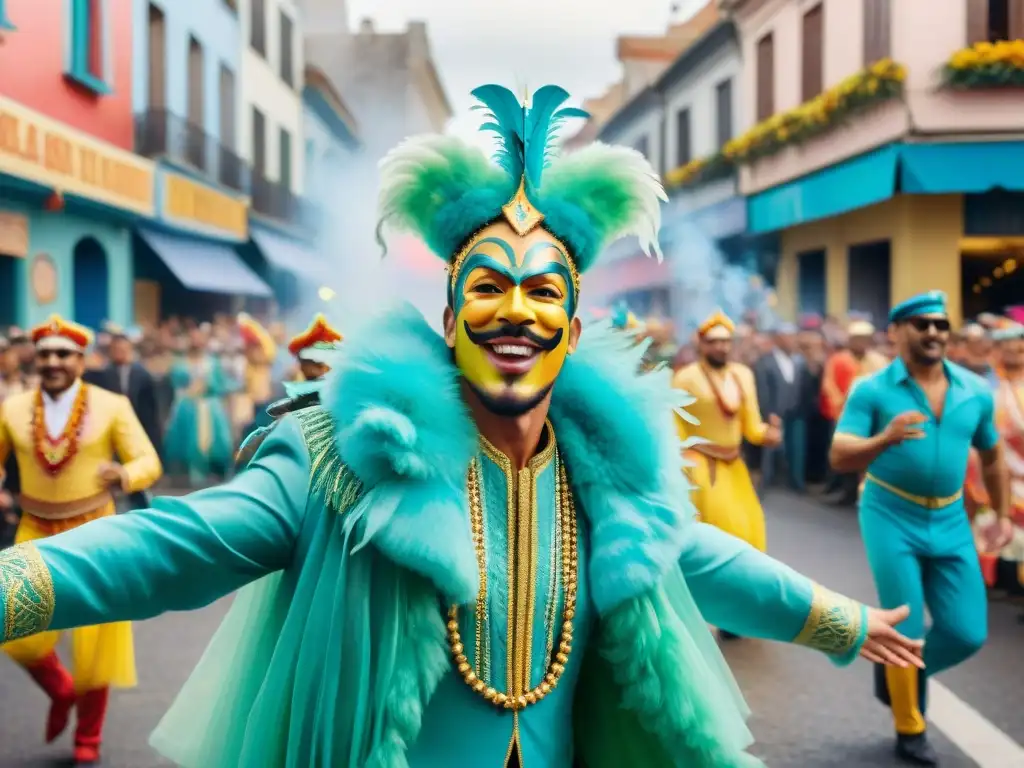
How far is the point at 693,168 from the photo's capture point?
27.4 m

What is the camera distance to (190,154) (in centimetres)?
2098

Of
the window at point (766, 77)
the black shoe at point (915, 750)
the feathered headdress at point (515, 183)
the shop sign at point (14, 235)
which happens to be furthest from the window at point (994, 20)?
the feathered headdress at point (515, 183)

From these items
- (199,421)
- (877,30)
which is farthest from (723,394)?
(877,30)

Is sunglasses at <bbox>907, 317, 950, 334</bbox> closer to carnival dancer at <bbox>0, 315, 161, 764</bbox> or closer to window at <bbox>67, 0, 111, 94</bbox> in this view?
carnival dancer at <bbox>0, 315, 161, 764</bbox>

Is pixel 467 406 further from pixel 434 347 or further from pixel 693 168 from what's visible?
pixel 693 168

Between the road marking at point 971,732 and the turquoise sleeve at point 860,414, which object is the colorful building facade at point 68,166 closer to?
the turquoise sleeve at point 860,414

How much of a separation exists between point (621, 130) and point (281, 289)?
14.7 meters

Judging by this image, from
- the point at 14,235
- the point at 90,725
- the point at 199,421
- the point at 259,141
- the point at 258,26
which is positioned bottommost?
the point at 90,725

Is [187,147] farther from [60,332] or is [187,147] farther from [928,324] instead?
[928,324]

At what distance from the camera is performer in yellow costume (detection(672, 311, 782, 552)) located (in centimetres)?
730

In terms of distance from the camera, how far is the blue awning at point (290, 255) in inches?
1058

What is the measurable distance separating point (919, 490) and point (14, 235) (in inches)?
478

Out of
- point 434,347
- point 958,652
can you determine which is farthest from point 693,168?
point 434,347

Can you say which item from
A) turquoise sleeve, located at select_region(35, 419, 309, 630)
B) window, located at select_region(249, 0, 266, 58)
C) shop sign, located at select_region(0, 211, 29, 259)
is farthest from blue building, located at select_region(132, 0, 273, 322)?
turquoise sleeve, located at select_region(35, 419, 309, 630)
